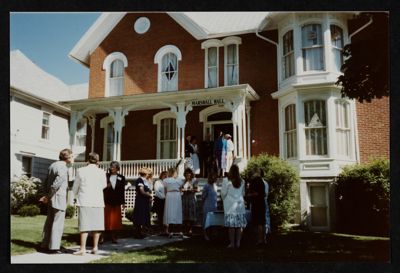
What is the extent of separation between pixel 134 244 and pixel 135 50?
10.6 metres

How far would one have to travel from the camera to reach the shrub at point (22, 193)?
50.0ft

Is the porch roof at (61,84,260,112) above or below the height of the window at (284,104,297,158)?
above

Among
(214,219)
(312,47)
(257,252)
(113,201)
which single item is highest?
(312,47)

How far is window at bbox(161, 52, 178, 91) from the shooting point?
16.2 metres

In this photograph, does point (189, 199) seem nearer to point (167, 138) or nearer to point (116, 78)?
point (167, 138)

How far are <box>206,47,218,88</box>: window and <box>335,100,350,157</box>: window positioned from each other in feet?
15.3

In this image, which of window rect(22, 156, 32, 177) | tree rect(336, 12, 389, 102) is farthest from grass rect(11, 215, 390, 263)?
window rect(22, 156, 32, 177)

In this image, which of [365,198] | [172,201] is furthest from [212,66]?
[172,201]

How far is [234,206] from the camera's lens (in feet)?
25.5

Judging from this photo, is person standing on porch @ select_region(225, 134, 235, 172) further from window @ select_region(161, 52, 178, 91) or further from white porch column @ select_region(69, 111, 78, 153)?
white porch column @ select_region(69, 111, 78, 153)

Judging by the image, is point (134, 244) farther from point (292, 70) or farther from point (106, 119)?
point (106, 119)

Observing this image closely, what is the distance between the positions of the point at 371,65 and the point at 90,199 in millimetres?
5809
